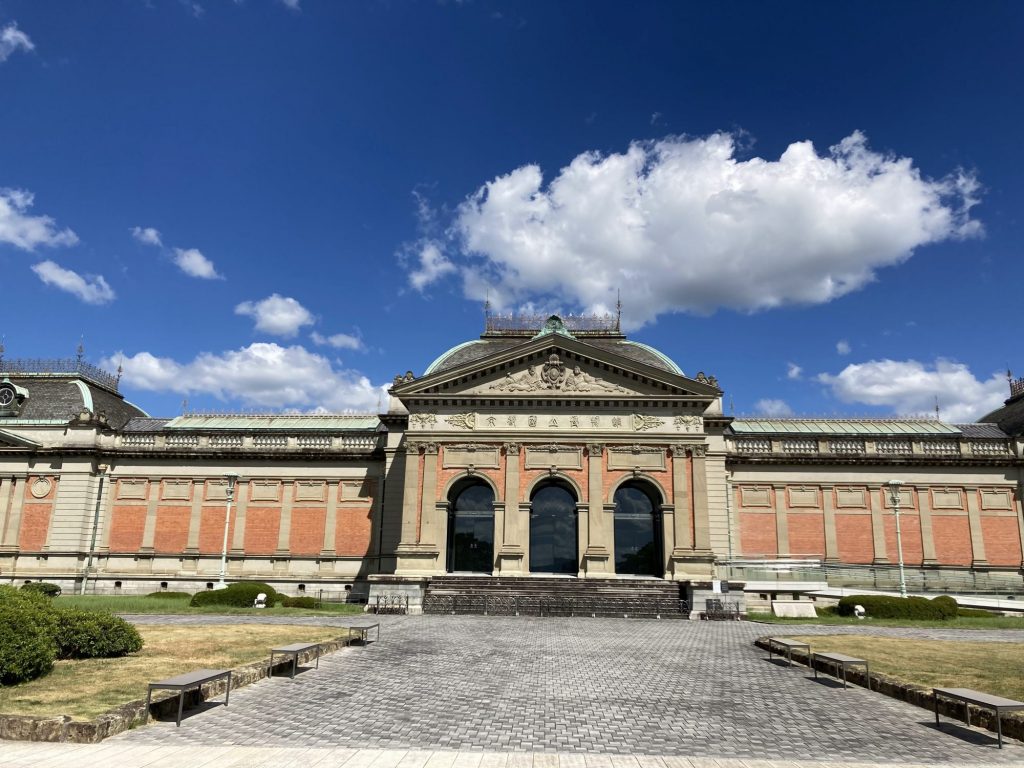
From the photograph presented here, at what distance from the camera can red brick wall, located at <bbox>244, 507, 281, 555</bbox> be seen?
46.1 m

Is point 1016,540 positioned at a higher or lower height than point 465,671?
higher

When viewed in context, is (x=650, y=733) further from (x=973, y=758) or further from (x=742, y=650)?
(x=742, y=650)

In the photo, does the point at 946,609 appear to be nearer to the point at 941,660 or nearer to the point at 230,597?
the point at 941,660

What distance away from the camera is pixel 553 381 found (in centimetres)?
4038

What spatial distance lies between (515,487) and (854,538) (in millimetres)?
22393

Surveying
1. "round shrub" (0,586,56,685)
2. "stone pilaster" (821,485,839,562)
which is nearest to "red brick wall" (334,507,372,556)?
"stone pilaster" (821,485,839,562)

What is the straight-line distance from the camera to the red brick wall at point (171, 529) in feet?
152

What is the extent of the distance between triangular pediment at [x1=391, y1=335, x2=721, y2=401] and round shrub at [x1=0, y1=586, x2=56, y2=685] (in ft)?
88.9

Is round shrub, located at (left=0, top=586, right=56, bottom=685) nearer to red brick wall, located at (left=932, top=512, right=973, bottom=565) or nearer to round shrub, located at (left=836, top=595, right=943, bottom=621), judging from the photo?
round shrub, located at (left=836, top=595, right=943, bottom=621)

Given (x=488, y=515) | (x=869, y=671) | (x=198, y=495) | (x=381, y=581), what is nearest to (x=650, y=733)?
(x=869, y=671)

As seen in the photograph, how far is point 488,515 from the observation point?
4109cm

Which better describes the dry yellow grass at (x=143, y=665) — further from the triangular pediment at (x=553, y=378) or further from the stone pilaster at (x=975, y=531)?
the stone pilaster at (x=975, y=531)

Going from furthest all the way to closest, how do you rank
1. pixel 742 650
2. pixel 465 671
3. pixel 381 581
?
pixel 381 581 < pixel 742 650 < pixel 465 671

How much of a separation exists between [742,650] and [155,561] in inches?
1549
